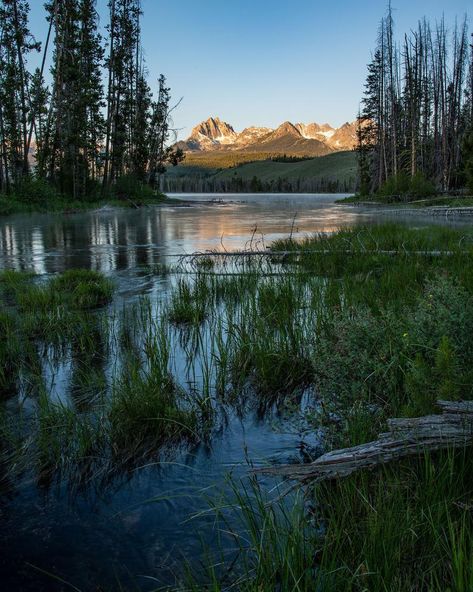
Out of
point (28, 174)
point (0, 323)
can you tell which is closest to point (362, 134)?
point (28, 174)

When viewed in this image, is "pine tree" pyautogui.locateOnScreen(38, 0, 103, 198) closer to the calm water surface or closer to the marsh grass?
the marsh grass

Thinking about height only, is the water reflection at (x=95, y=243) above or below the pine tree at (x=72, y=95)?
below

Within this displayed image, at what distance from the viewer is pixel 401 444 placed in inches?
98.4

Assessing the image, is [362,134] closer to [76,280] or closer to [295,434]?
[76,280]

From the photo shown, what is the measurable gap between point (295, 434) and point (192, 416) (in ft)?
2.40

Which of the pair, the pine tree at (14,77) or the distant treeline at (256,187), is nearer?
the pine tree at (14,77)

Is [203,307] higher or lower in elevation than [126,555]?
higher

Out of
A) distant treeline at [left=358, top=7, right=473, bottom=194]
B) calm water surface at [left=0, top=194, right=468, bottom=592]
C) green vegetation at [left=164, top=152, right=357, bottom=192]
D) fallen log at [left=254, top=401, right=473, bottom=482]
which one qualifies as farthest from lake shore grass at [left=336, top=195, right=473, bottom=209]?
green vegetation at [left=164, top=152, right=357, bottom=192]

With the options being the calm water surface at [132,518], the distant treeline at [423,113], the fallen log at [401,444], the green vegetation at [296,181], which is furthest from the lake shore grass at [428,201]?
the green vegetation at [296,181]

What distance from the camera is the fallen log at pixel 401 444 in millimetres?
2467

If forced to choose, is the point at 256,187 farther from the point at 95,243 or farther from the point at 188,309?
the point at 188,309

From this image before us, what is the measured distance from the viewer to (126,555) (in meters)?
2.43

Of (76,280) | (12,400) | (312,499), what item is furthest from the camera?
(76,280)

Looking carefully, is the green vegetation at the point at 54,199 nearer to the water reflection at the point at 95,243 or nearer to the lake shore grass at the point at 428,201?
the water reflection at the point at 95,243
